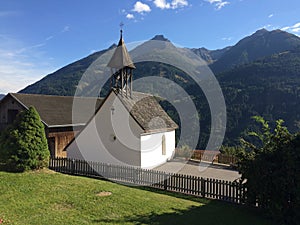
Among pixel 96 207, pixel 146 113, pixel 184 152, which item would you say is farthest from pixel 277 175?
pixel 184 152

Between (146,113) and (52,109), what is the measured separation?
500 inches

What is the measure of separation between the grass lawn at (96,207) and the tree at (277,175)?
92 cm

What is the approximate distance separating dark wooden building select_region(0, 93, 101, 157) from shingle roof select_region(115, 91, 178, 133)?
Answer: 7.49 m

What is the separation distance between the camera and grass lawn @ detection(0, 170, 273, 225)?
29.3ft

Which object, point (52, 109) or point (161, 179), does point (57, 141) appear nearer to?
point (52, 109)

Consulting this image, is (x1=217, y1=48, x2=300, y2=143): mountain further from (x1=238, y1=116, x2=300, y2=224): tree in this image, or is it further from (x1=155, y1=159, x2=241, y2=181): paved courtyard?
(x1=238, y1=116, x2=300, y2=224): tree

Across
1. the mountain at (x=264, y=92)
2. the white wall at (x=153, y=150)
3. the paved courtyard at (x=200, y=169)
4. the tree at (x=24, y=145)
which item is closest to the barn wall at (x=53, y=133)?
the tree at (x=24, y=145)

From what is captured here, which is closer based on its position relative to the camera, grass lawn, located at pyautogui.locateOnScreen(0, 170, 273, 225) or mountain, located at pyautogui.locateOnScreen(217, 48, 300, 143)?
grass lawn, located at pyautogui.locateOnScreen(0, 170, 273, 225)

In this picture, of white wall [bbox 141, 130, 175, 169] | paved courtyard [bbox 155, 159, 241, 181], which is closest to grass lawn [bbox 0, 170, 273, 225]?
white wall [bbox 141, 130, 175, 169]

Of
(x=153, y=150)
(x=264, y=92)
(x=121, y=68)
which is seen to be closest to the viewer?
(x=153, y=150)

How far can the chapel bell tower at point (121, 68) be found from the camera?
21.5m

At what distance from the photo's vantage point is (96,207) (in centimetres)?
1007

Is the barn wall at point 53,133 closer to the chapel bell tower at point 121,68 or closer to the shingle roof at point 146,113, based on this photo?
the chapel bell tower at point 121,68

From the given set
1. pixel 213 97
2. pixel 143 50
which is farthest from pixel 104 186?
pixel 143 50
